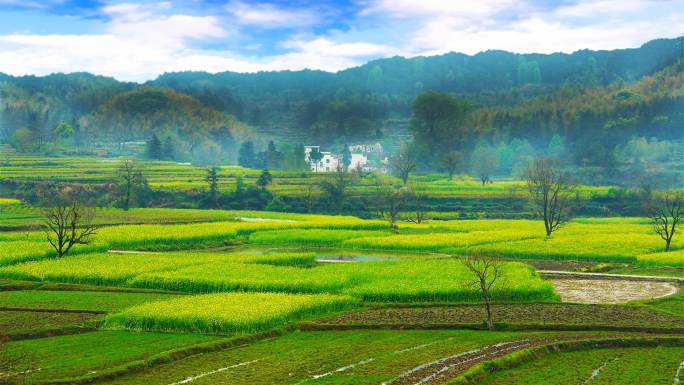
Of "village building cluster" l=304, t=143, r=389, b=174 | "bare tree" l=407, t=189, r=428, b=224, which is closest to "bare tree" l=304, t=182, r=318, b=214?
"bare tree" l=407, t=189, r=428, b=224

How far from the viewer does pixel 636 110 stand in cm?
16838

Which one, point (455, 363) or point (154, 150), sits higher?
point (154, 150)

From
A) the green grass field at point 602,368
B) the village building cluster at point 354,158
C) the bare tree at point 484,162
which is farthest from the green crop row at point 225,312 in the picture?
the village building cluster at point 354,158

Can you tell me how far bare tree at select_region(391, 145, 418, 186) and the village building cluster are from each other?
10620 mm

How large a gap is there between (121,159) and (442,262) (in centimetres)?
10302

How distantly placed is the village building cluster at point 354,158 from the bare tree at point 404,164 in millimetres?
10620

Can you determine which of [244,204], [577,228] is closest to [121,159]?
[244,204]

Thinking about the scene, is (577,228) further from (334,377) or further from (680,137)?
(680,137)

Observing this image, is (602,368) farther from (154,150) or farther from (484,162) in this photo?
(154,150)

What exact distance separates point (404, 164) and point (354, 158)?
4597 cm

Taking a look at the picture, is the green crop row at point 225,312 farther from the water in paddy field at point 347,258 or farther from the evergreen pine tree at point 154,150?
the evergreen pine tree at point 154,150

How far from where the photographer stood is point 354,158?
183625 mm

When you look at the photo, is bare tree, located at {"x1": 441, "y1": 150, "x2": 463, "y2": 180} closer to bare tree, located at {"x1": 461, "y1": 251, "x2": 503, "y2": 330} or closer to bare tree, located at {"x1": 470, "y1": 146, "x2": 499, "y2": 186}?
bare tree, located at {"x1": 470, "y1": 146, "x2": 499, "y2": 186}

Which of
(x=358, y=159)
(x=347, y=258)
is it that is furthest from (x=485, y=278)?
(x=358, y=159)
